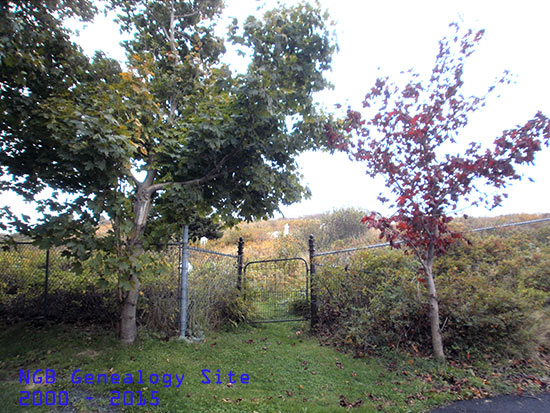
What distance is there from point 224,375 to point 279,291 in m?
2.87

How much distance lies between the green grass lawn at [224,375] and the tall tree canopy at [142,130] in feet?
2.23

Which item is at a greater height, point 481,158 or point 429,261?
point 481,158

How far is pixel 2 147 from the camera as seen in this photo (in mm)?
4105

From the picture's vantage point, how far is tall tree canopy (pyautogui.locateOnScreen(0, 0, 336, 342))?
3566 mm

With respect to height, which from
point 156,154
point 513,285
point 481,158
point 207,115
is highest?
point 207,115

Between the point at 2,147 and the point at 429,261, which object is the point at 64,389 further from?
the point at 429,261

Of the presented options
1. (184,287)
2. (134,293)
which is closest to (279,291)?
(184,287)

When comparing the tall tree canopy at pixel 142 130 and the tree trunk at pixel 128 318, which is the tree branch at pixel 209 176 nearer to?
the tall tree canopy at pixel 142 130

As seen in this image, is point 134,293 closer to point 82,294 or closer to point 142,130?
point 82,294

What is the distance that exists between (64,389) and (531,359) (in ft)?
17.8

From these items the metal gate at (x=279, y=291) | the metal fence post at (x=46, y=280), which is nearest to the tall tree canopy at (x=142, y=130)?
the metal fence post at (x=46, y=280)

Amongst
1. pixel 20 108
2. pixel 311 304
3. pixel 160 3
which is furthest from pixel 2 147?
pixel 311 304

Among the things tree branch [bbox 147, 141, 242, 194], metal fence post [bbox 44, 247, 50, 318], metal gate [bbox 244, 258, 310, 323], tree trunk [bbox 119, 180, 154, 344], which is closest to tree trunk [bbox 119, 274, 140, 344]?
tree trunk [bbox 119, 180, 154, 344]

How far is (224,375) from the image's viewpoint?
391cm
